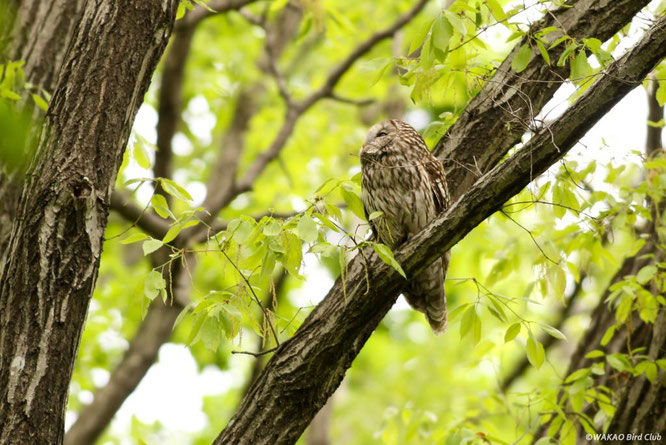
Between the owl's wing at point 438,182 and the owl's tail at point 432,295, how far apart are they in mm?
385

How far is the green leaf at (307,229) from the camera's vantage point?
2648mm

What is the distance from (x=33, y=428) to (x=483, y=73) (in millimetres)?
2454

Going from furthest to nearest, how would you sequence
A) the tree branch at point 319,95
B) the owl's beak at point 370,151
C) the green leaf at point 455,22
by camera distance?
the tree branch at point 319,95 → the owl's beak at point 370,151 → the green leaf at point 455,22

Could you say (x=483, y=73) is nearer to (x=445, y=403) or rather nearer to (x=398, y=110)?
(x=398, y=110)

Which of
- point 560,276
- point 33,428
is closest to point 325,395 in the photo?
point 33,428

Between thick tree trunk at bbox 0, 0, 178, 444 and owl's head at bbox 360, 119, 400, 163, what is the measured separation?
1628 millimetres

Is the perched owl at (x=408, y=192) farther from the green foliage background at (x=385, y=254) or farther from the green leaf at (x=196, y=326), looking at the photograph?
the green leaf at (x=196, y=326)

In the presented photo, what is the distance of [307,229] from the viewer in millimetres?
2686

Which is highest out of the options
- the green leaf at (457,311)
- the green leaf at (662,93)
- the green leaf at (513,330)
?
the green leaf at (662,93)

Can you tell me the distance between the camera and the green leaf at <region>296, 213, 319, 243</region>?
2648 millimetres

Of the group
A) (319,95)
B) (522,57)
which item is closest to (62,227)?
(522,57)

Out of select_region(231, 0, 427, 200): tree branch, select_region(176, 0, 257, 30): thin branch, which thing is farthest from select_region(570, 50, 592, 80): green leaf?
select_region(231, 0, 427, 200): tree branch

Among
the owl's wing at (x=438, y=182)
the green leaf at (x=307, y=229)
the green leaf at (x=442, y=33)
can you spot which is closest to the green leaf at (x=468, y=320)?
the owl's wing at (x=438, y=182)

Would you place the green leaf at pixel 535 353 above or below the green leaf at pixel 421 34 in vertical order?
below
